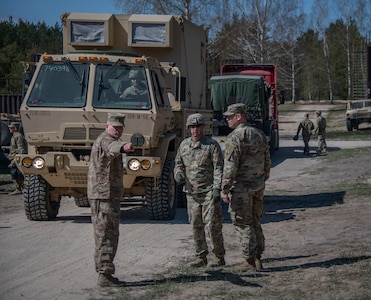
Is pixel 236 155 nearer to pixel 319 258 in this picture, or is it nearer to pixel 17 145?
pixel 319 258

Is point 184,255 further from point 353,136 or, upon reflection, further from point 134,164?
point 353,136

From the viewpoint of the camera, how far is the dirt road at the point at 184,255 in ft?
24.3

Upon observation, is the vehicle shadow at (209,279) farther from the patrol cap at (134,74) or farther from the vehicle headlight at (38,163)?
the patrol cap at (134,74)

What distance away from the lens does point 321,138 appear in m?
27.8

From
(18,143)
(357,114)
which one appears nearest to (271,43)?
(357,114)

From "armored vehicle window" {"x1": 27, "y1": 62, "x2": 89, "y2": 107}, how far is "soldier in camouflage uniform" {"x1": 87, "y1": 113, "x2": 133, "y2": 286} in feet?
14.3

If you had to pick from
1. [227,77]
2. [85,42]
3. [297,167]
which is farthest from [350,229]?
[227,77]

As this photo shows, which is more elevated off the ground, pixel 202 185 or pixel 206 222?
pixel 202 185

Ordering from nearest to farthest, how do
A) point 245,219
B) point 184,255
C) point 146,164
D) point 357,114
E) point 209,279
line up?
point 209,279
point 245,219
point 184,255
point 146,164
point 357,114

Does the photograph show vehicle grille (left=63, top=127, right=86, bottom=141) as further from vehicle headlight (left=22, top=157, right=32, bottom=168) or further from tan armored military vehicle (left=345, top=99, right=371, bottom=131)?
tan armored military vehicle (left=345, top=99, right=371, bottom=131)

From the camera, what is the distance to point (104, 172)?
7578 mm

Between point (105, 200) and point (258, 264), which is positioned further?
point (258, 264)

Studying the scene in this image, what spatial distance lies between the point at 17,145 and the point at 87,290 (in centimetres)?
964

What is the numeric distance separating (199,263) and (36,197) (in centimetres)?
444
